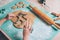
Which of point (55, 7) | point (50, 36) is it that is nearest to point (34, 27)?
point (50, 36)

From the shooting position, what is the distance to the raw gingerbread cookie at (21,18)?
0.79 metres

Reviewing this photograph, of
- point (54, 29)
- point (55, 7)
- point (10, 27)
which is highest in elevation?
point (55, 7)

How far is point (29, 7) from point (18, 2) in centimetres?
10

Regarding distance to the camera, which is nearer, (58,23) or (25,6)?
(58,23)

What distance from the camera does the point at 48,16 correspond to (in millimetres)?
833

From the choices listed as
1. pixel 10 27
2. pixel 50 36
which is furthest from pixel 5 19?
pixel 50 36

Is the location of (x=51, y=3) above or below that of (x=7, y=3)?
above

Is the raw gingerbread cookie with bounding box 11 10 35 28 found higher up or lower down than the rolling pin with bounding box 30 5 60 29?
→ lower down

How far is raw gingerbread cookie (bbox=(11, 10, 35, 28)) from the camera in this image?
2.60ft

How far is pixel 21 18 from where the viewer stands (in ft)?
2.71

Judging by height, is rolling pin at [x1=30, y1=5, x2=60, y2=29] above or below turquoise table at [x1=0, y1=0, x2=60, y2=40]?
above

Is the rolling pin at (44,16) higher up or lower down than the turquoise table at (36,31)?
higher up

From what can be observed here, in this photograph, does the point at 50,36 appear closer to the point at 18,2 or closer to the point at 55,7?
the point at 55,7

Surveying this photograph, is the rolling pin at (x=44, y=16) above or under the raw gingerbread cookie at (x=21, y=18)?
above
